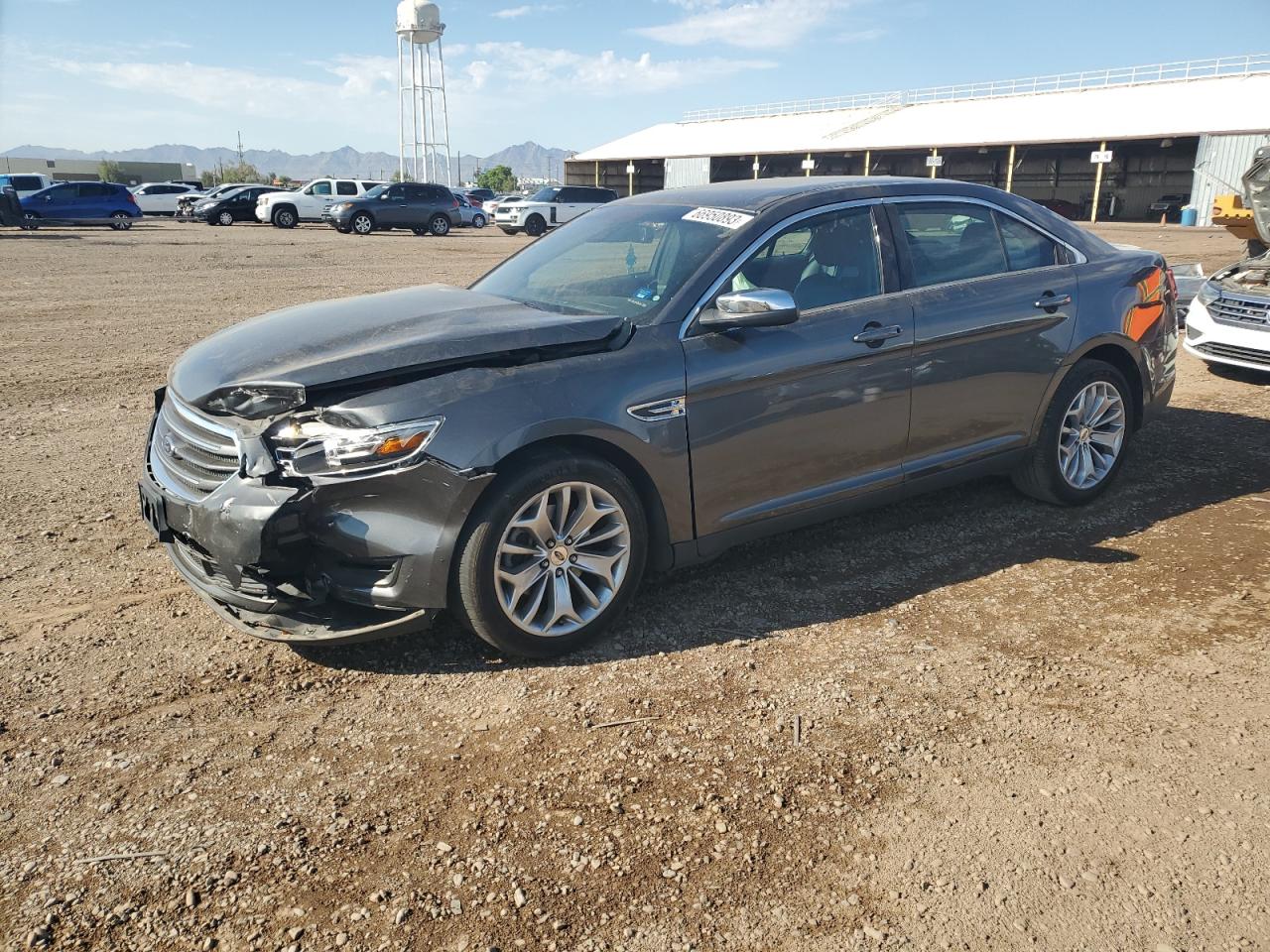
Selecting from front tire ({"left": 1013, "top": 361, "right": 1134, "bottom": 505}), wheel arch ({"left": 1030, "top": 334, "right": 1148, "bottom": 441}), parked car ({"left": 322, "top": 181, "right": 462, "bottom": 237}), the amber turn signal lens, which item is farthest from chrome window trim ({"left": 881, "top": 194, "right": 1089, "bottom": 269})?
parked car ({"left": 322, "top": 181, "right": 462, "bottom": 237})

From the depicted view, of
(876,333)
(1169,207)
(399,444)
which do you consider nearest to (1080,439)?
(876,333)

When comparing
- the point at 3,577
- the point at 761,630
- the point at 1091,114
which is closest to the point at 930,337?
the point at 761,630

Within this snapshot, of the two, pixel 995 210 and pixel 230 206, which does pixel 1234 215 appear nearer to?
pixel 995 210

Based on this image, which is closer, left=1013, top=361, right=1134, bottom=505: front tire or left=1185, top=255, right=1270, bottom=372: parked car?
left=1013, top=361, right=1134, bottom=505: front tire

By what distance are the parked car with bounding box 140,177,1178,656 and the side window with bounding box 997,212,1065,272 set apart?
0.7 inches

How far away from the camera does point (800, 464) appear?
14.1 feet

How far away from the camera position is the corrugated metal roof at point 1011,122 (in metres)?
45.2

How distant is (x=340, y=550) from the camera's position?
3400 mm

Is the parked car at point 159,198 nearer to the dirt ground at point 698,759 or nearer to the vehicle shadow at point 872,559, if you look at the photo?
the dirt ground at point 698,759

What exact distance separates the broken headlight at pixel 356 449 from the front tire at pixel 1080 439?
3.49 meters

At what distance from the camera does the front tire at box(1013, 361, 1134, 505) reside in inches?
209

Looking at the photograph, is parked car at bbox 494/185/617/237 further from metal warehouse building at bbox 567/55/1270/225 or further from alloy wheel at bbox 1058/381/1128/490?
alloy wheel at bbox 1058/381/1128/490

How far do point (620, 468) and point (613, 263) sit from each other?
1.27m

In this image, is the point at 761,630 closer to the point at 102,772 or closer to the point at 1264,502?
the point at 102,772
